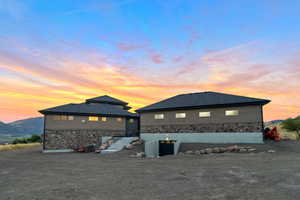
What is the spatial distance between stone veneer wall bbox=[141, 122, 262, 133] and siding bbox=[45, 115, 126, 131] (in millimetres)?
4995

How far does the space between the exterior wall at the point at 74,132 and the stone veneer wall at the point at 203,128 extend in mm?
6163


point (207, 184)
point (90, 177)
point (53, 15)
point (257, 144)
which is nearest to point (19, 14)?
point (53, 15)

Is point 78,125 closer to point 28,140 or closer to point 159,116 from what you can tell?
point 159,116

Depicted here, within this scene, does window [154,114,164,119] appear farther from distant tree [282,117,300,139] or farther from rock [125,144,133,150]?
distant tree [282,117,300,139]

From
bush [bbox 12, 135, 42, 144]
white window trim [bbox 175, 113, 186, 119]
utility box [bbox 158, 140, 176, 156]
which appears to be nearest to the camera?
utility box [bbox 158, 140, 176, 156]

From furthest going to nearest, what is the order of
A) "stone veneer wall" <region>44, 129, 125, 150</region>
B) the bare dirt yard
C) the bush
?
the bush, "stone veneer wall" <region>44, 129, 125, 150</region>, the bare dirt yard

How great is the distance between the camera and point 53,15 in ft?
67.2

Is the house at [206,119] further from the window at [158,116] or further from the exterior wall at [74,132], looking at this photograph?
the exterior wall at [74,132]

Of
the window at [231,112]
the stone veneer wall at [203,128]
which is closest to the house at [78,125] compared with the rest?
the stone veneer wall at [203,128]

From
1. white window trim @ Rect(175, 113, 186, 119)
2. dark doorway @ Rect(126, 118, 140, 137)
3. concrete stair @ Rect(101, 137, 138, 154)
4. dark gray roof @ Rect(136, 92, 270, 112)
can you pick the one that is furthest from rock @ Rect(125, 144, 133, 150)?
white window trim @ Rect(175, 113, 186, 119)

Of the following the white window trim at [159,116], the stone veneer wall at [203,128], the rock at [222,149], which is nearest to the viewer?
the rock at [222,149]

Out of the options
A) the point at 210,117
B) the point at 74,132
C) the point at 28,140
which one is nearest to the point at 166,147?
the point at 210,117

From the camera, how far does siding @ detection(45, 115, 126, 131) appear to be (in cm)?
2731

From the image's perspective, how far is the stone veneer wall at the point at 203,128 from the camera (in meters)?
23.2
